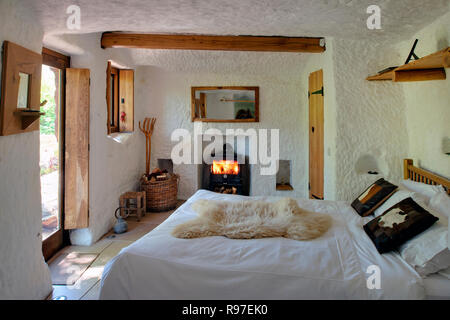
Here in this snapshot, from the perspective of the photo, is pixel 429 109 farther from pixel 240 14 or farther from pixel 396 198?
pixel 240 14

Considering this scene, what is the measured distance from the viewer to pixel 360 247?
1.70 metres

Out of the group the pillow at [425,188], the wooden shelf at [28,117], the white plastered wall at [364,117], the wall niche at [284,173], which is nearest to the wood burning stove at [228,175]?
the wall niche at [284,173]

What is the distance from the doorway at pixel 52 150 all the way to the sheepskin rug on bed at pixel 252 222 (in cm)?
152

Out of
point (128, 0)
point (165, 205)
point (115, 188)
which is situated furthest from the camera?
point (165, 205)

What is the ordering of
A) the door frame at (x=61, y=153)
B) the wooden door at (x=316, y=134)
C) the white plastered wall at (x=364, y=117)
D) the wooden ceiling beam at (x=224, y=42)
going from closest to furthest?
the door frame at (x=61, y=153) < the white plastered wall at (x=364, y=117) < the wooden ceiling beam at (x=224, y=42) < the wooden door at (x=316, y=134)

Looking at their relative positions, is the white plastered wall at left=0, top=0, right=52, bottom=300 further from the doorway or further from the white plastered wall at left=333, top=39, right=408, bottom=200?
the white plastered wall at left=333, top=39, right=408, bottom=200

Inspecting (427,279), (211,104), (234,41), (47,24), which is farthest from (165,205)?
(427,279)

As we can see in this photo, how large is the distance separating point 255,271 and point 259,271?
0.07 ft

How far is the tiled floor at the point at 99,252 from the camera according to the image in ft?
6.86

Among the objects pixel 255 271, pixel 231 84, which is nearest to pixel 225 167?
pixel 231 84

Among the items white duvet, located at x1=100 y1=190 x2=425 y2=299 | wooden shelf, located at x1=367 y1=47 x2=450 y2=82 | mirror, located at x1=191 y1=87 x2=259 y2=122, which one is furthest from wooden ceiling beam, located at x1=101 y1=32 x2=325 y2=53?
white duvet, located at x1=100 y1=190 x2=425 y2=299

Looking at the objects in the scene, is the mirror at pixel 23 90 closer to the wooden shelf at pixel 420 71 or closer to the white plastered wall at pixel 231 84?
the white plastered wall at pixel 231 84
